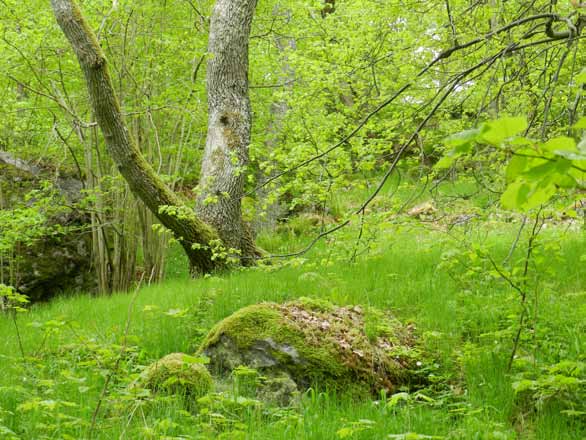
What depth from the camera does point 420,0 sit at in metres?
5.33

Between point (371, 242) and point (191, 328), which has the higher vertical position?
point (371, 242)

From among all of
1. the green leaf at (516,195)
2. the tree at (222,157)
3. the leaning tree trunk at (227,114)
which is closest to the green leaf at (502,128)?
the green leaf at (516,195)

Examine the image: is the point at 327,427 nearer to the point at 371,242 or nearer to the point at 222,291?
the point at 371,242

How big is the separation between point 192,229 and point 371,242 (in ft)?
12.0

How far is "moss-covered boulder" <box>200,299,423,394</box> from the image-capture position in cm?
396

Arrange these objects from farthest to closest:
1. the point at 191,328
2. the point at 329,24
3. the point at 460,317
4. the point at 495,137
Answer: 1. the point at 329,24
2. the point at 191,328
3. the point at 460,317
4. the point at 495,137

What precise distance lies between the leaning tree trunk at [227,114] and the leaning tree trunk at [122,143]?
0.26 feet

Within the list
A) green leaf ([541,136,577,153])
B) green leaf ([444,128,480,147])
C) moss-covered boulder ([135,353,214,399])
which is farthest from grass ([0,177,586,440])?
green leaf ([541,136,577,153])

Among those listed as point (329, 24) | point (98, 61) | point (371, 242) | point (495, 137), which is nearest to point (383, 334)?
point (371, 242)

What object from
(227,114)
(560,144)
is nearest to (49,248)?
(227,114)

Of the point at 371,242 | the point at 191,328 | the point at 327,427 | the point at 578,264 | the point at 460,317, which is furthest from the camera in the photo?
the point at 578,264

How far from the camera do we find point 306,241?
35.4ft

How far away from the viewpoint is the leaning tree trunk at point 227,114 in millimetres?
7941

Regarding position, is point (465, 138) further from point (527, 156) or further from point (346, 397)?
point (346, 397)
